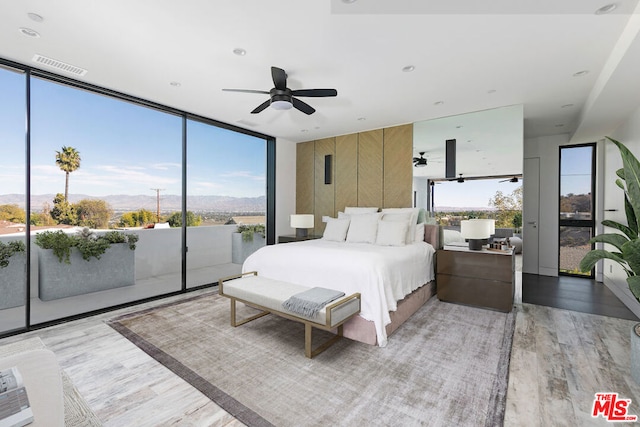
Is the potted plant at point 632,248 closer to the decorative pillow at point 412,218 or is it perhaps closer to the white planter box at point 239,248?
the decorative pillow at point 412,218

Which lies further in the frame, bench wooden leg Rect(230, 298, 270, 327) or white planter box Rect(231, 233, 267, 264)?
white planter box Rect(231, 233, 267, 264)

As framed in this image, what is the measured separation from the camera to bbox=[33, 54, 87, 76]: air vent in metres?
2.81

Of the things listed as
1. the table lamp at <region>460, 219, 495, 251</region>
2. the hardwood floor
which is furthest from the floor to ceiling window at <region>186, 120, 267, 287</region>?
the hardwood floor

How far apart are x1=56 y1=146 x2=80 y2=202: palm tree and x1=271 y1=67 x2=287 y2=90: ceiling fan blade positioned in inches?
109

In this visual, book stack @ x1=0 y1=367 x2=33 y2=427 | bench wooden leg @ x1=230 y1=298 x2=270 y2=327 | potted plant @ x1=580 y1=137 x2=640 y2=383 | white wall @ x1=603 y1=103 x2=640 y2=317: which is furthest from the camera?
white wall @ x1=603 y1=103 x2=640 y2=317

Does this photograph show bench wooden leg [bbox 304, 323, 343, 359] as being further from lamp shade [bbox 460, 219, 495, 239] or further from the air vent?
the air vent

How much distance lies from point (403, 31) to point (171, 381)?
3.27 meters

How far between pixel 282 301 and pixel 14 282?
2.92 metres

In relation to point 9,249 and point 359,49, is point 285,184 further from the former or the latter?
point 9,249

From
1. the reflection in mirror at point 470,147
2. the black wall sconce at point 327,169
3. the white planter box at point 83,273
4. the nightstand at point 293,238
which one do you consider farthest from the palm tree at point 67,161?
the reflection in mirror at point 470,147

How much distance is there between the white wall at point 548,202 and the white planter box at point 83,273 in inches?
280

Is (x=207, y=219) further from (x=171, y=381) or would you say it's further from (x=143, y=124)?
(x=171, y=381)

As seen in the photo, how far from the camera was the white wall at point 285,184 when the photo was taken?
6.05m

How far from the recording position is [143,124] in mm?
4250
